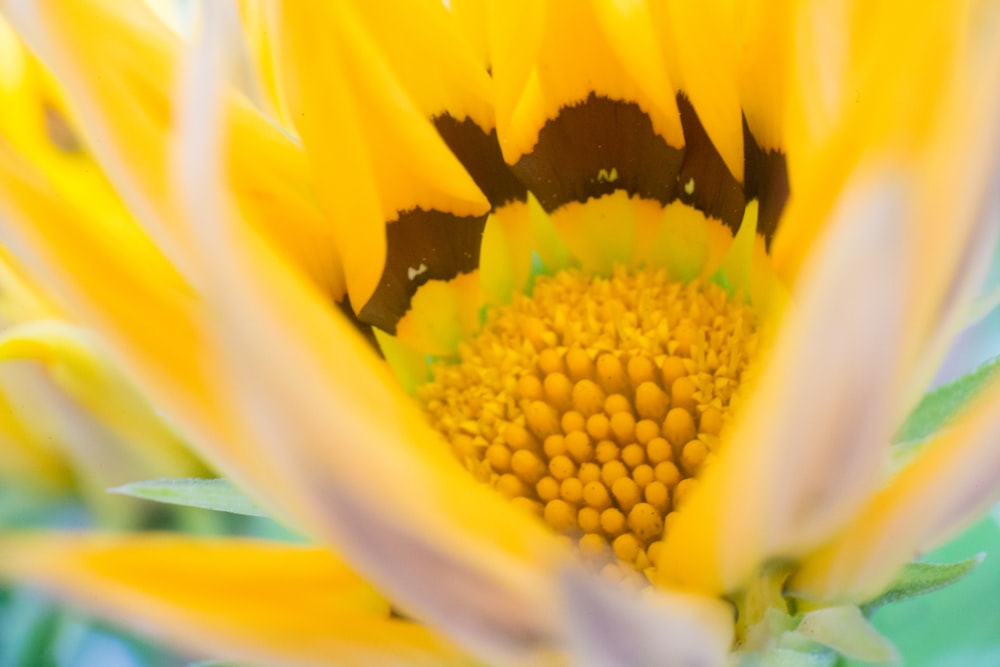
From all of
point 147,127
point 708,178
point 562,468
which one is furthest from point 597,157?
point 147,127

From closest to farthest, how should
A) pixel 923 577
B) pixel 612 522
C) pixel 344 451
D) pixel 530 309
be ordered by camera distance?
pixel 344 451 < pixel 923 577 < pixel 612 522 < pixel 530 309

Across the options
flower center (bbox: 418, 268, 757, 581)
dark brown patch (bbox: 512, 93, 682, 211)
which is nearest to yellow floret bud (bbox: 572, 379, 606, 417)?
flower center (bbox: 418, 268, 757, 581)

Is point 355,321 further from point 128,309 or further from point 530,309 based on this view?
point 128,309

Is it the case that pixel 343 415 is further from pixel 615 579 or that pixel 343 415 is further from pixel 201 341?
pixel 615 579

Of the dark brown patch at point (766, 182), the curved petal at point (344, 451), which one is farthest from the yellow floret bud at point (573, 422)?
the curved petal at point (344, 451)

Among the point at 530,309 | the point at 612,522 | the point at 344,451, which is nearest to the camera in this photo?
the point at 344,451

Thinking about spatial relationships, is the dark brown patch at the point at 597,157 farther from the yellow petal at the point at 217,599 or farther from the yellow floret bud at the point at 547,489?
the yellow petal at the point at 217,599
